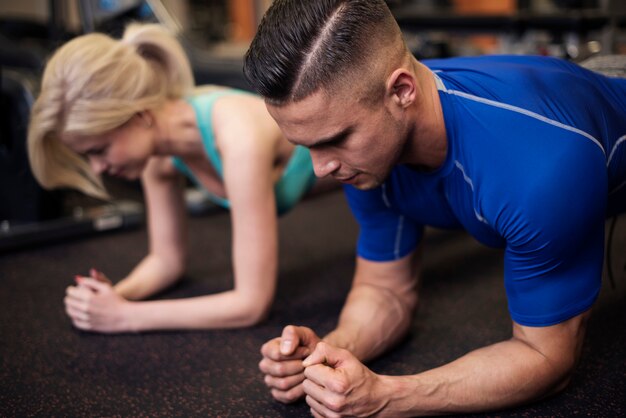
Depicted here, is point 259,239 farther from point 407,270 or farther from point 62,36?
point 62,36

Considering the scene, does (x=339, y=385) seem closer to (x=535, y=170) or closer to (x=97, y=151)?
(x=535, y=170)

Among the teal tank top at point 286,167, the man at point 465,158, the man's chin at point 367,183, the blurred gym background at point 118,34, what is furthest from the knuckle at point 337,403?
Answer: the blurred gym background at point 118,34

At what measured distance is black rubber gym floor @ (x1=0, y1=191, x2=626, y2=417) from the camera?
123cm

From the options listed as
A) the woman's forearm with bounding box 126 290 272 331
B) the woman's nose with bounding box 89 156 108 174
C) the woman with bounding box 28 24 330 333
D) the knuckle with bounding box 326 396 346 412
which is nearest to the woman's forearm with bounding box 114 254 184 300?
the woman with bounding box 28 24 330 333

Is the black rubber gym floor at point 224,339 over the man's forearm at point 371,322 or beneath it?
beneath

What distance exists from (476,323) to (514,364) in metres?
0.51

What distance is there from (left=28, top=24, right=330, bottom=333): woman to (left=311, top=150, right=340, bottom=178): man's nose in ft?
1.29

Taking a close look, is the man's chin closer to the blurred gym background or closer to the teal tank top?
the teal tank top

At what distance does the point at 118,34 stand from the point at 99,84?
1647 mm

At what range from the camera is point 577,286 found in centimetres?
101

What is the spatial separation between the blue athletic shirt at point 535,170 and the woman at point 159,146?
40 cm

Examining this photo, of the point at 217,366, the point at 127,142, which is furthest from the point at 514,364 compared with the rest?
the point at 127,142

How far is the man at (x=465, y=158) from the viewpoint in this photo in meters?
0.93

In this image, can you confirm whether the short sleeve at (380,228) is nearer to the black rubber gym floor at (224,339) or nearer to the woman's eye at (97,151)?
the black rubber gym floor at (224,339)
